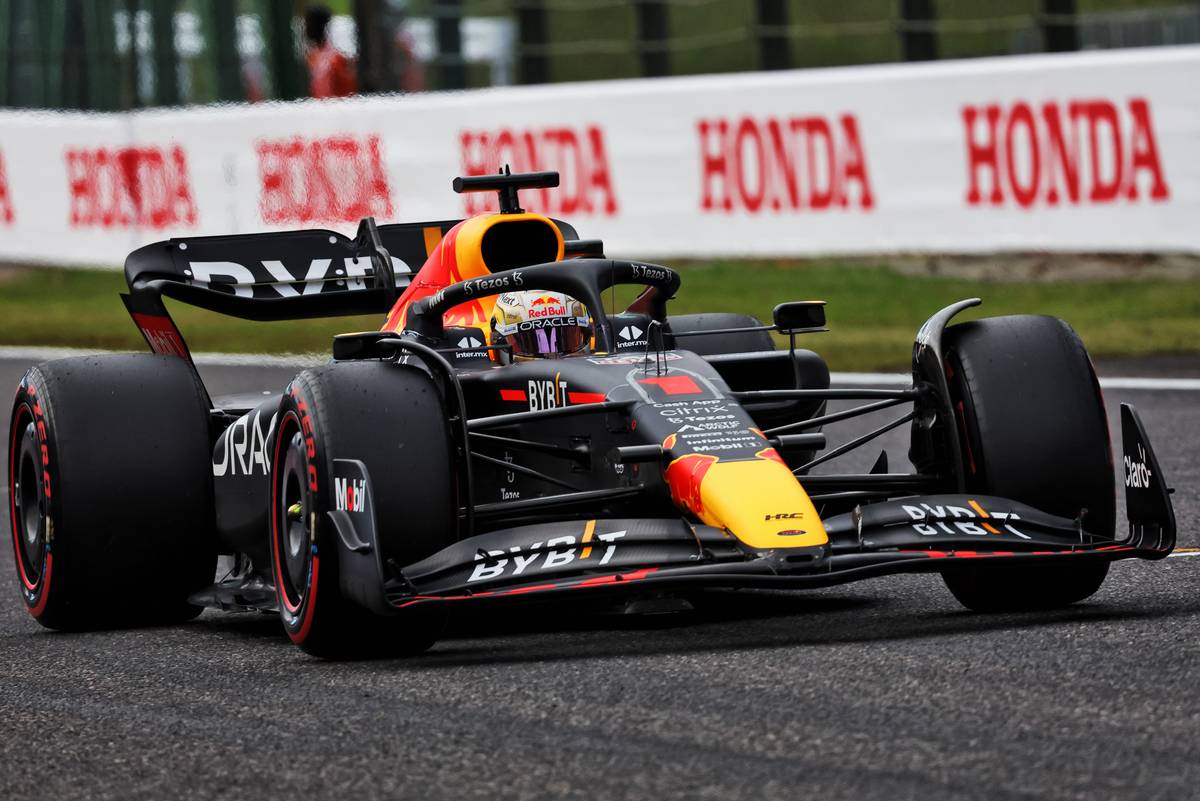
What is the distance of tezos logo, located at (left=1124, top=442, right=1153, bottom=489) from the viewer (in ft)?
20.1

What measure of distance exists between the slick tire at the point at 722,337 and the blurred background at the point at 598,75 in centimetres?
580

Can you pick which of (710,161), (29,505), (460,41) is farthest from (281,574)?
(460,41)

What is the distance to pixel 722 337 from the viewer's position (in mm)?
8195

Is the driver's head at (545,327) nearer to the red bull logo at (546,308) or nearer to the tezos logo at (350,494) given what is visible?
the red bull logo at (546,308)

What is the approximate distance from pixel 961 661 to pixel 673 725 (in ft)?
2.91

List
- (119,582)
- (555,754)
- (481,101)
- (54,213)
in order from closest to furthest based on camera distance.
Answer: (555,754) < (119,582) < (481,101) < (54,213)

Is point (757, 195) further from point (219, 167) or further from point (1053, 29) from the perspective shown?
point (219, 167)

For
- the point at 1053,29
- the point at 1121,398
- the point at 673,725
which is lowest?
the point at 1121,398

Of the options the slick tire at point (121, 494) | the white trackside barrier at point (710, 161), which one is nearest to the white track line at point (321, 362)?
the slick tire at point (121, 494)

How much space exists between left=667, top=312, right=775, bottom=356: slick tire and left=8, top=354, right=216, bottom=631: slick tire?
72.2 inches

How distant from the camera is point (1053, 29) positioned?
16.6 metres

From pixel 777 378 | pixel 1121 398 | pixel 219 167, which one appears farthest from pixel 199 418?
pixel 219 167

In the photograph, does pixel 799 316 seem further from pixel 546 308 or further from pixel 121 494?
pixel 121 494

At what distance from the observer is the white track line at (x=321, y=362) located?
12.5 meters
